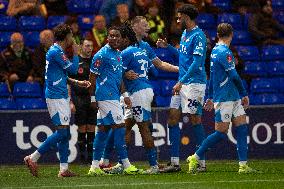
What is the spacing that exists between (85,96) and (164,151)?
1.70m

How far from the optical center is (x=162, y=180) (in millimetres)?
12625

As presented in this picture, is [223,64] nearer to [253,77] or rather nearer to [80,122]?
[80,122]

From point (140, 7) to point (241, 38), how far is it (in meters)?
2.24

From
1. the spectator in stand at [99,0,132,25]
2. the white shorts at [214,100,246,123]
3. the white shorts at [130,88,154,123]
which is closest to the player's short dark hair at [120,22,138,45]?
the white shorts at [130,88,154,123]

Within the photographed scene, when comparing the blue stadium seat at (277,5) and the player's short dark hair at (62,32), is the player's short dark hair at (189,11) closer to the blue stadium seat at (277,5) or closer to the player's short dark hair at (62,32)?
the player's short dark hair at (62,32)

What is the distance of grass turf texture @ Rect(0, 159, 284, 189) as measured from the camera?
38.9ft

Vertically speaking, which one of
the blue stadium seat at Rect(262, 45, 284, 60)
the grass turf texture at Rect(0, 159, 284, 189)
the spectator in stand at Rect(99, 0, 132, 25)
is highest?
the spectator in stand at Rect(99, 0, 132, 25)

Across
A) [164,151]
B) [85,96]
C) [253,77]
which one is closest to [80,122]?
[85,96]

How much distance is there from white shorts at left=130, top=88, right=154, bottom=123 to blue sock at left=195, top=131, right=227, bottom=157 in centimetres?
88

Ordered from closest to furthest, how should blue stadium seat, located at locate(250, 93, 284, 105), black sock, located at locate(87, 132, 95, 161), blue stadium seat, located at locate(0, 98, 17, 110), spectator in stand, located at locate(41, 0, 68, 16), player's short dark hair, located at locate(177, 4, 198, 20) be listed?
player's short dark hair, located at locate(177, 4, 198, 20) < black sock, located at locate(87, 132, 95, 161) < blue stadium seat, located at locate(0, 98, 17, 110) < blue stadium seat, located at locate(250, 93, 284, 105) < spectator in stand, located at locate(41, 0, 68, 16)

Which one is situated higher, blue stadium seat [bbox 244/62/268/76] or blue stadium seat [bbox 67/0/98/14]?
blue stadium seat [bbox 67/0/98/14]

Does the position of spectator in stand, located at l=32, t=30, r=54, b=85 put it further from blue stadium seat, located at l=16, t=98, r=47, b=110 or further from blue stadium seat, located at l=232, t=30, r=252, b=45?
blue stadium seat, located at l=232, t=30, r=252, b=45

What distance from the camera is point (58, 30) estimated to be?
13562mm

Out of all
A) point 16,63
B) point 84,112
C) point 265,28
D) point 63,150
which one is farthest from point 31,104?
point 265,28
